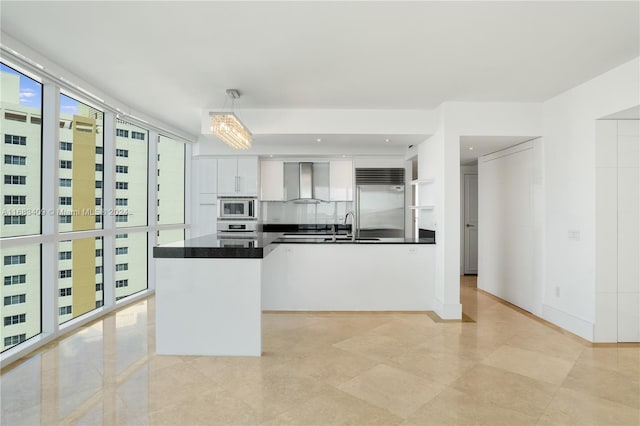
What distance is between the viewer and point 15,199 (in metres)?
3.01

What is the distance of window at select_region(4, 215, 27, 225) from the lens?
2.89 m

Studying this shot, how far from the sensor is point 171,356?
2.93 metres

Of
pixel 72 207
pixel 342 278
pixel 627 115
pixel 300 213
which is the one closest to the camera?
pixel 627 115

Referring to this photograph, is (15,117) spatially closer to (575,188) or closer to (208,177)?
(208,177)

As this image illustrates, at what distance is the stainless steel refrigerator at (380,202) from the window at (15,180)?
14.6ft

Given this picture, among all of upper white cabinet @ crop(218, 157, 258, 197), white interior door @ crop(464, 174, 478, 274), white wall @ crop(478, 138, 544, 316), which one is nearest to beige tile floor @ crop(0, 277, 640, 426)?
white wall @ crop(478, 138, 544, 316)

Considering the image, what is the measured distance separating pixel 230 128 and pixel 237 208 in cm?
276

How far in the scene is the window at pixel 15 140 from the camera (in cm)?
292

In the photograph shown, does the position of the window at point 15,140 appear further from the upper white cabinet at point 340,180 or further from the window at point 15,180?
the upper white cabinet at point 340,180

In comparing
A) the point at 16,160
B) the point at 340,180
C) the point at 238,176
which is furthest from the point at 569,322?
the point at 16,160

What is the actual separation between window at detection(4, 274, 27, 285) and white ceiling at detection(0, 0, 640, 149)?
191 centimetres

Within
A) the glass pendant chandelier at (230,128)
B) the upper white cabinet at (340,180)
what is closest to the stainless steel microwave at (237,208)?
the upper white cabinet at (340,180)

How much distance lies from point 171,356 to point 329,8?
291 cm

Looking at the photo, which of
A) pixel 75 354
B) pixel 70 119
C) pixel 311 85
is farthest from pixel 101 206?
pixel 311 85
